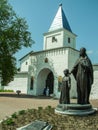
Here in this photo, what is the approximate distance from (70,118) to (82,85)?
1.63 m

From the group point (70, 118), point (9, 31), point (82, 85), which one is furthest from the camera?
point (9, 31)

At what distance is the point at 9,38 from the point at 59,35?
9214 mm

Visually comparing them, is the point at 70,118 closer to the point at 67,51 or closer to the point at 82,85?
the point at 82,85

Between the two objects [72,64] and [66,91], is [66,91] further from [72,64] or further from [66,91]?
[72,64]

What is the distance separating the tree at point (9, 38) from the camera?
92.7ft

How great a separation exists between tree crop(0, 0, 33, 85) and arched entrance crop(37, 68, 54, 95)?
4.74 m

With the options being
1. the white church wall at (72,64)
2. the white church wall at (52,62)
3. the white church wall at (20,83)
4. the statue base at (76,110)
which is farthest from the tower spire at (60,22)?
the statue base at (76,110)

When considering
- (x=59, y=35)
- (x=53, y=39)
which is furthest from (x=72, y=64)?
(x=53, y=39)

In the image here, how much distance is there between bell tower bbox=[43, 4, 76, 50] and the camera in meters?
34.5

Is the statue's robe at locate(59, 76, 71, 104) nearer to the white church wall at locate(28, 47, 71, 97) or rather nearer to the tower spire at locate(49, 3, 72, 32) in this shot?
the white church wall at locate(28, 47, 71, 97)

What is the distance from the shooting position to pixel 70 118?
9094mm

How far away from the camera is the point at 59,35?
34.8m

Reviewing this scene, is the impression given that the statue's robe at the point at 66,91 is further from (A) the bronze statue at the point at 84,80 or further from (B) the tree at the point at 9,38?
(B) the tree at the point at 9,38

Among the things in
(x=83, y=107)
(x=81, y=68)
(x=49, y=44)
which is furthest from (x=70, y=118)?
(x=49, y=44)
